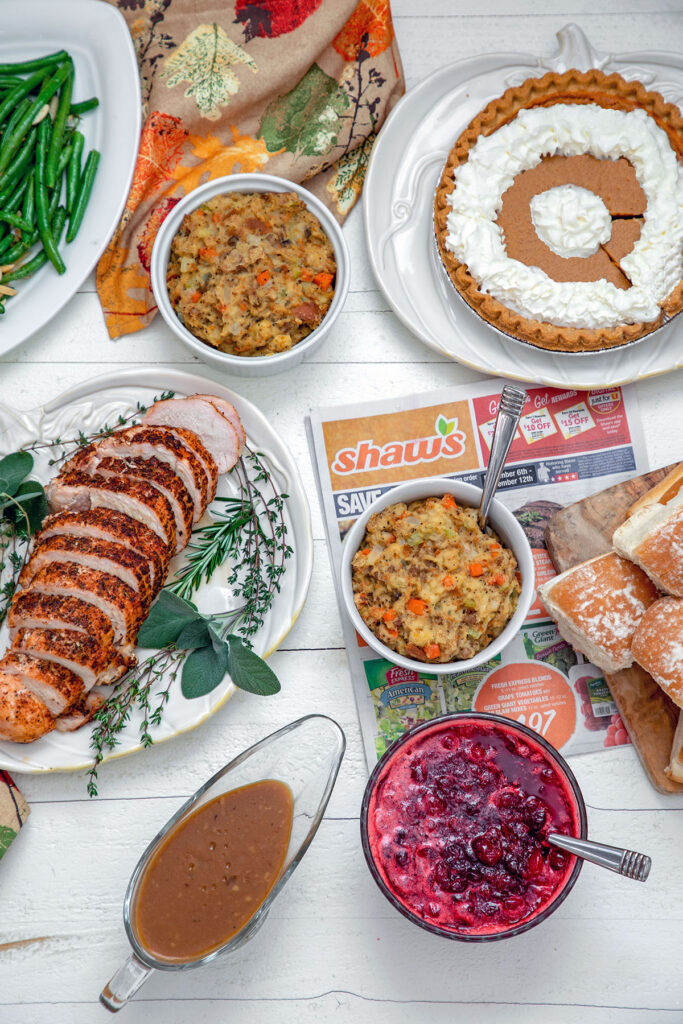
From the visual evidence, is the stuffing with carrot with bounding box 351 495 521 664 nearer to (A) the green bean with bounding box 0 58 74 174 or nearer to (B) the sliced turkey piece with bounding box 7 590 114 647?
(B) the sliced turkey piece with bounding box 7 590 114 647

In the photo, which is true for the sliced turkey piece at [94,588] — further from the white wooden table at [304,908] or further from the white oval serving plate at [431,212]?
the white oval serving plate at [431,212]

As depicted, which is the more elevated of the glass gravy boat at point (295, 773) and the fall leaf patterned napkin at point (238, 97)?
the fall leaf patterned napkin at point (238, 97)

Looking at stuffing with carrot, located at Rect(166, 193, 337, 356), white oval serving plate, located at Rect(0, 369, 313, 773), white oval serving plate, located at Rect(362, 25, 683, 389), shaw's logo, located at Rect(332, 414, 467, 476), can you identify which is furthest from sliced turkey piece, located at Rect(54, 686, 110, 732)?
white oval serving plate, located at Rect(362, 25, 683, 389)

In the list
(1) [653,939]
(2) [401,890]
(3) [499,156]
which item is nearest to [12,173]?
(3) [499,156]

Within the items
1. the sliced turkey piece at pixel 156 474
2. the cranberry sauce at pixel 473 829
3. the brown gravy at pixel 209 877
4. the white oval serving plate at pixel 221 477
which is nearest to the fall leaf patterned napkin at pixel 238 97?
the white oval serving plate at pixel 221 477

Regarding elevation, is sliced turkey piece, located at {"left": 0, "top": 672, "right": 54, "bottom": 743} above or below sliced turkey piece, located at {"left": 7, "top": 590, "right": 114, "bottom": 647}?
below

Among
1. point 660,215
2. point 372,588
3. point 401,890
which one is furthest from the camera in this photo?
point 660,215

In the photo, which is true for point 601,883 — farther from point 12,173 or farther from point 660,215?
point 12,173
